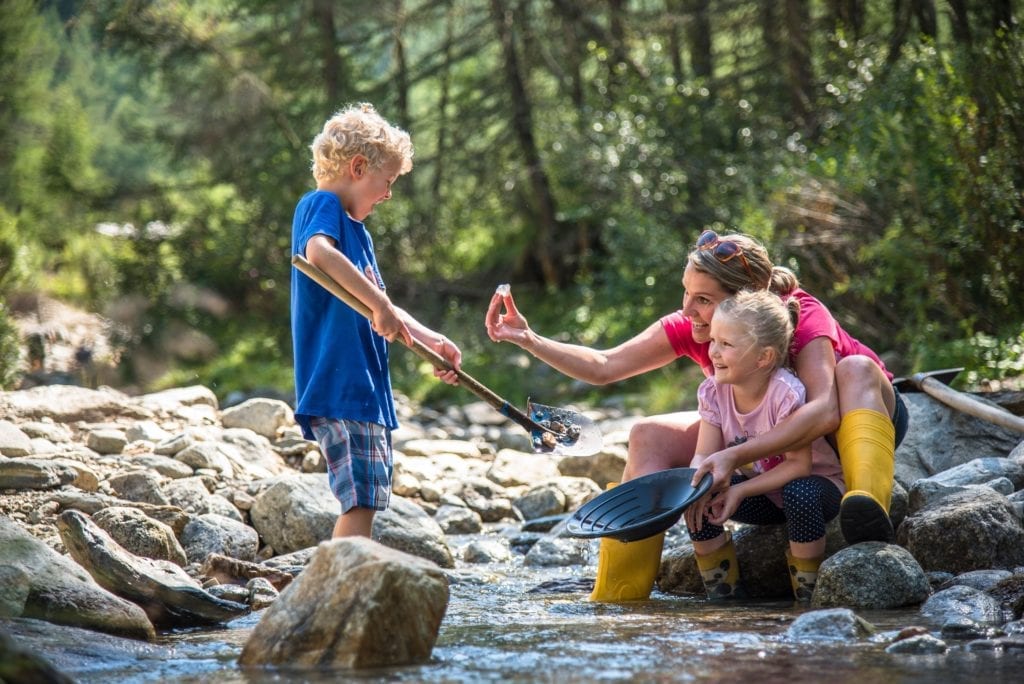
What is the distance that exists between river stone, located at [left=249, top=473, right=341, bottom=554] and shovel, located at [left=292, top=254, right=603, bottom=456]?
103 centimetres

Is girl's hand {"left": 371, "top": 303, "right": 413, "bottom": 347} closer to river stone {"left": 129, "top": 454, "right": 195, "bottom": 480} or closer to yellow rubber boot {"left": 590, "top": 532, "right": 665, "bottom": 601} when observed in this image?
yellow rubber boot {"left": 590, "top": 532, "right": 665, "bottom": 601}

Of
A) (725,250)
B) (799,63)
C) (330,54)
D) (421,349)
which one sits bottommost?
(421,349)

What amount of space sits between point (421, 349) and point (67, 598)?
125 cm

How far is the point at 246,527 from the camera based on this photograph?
16.4 ft

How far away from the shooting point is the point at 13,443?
539cm

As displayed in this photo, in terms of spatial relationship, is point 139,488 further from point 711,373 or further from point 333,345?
point 711,373

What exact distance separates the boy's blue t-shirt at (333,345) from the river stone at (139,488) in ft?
5.47

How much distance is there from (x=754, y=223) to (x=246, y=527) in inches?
175

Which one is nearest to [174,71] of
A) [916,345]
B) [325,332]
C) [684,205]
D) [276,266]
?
[276,266]

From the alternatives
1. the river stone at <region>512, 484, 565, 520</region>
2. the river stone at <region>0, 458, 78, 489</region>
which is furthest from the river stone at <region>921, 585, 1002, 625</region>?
the river stone at <region>0, 458, 78, 489</region>

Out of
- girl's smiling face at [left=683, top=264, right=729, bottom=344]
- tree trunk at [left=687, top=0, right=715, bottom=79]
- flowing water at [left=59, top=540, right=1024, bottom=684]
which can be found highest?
tree trunk at [left=687, top=0, right=715, bottom=79]

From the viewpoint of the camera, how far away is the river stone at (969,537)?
3.98 metres

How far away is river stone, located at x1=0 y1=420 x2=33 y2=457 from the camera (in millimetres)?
5352

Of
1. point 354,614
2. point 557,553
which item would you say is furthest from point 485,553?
point 354,614
